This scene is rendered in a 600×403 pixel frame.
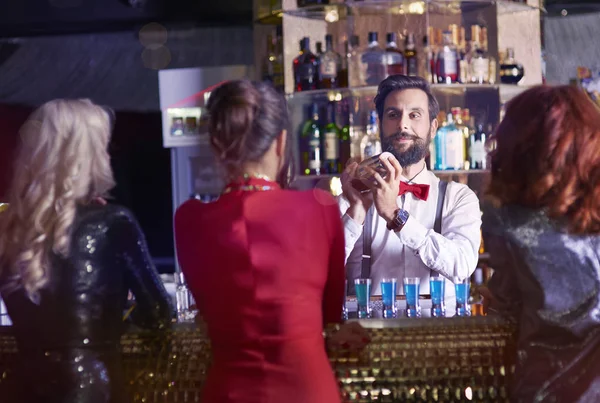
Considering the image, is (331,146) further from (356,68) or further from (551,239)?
(551,239)

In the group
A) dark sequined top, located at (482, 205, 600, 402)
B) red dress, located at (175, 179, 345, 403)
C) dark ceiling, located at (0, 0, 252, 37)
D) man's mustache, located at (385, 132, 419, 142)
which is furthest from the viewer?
dark ceiling, located at (0, 0, 252, 37)

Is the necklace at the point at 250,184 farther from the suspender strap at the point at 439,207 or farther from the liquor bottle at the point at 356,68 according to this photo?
the liquor bottle at the point at 356,68

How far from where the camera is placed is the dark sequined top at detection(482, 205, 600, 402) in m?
1.73

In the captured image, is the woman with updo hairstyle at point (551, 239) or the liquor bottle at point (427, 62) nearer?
the woman with updo hairstyle at point (551, 239)

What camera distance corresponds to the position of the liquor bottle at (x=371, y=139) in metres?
3.80

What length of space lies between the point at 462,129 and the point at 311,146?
0.72m

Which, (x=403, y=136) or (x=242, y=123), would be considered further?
(x=403, y=136)

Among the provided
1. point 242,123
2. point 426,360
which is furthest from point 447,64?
point 242,123

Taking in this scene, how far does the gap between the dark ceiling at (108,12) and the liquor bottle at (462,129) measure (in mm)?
1734

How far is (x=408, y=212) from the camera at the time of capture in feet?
8.50

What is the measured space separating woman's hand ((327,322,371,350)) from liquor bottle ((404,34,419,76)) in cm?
201

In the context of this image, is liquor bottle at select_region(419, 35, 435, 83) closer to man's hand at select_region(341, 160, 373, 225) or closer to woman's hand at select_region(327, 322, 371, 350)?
man's hand at select_region(341, 160, 373, 225)

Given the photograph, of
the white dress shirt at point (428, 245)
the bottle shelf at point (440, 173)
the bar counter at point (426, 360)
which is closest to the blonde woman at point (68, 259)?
the bar counter at point (426, 360)

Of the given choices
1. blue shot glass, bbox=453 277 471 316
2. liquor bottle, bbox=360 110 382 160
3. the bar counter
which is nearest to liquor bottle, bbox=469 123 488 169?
liquor bottle, bbox=360 110 382 160
